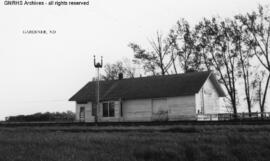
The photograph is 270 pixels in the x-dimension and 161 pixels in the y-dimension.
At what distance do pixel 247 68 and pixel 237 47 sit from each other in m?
2.58

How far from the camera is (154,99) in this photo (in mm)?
35812

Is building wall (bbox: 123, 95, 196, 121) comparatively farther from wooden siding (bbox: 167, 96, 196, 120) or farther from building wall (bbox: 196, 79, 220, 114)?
building wall (bbox: 196, 79, 220, 114)

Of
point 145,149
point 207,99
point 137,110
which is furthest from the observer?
point 207,99

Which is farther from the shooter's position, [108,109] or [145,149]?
[108,109]

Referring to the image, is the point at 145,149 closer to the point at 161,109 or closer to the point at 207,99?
the point at 161,109

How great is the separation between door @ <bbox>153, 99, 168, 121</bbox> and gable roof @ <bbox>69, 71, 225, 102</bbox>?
2.27 ft

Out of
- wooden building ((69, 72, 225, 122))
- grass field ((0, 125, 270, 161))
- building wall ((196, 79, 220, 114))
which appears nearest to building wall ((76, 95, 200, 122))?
wooden building ((69, 72, 225, 122))

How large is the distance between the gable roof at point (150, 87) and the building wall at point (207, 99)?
74 cm

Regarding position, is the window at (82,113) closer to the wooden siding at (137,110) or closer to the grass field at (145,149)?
the wooden siding at (137,110)

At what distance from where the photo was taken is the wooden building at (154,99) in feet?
113

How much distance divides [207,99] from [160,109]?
15.7ft

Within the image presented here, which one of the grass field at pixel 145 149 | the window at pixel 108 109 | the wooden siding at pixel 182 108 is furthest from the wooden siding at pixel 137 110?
the grass field at pixel 145 149

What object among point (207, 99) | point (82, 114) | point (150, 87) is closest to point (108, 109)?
point (82, 114)

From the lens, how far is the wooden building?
3434cm
